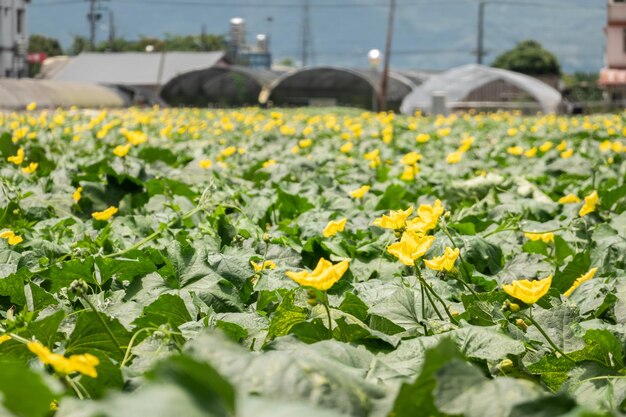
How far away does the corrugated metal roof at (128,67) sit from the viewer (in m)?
55.9

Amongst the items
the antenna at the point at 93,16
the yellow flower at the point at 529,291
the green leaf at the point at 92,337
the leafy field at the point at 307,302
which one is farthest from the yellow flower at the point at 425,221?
the antenna at the point at 93,16

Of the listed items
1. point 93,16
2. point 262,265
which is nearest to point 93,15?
point 93,16

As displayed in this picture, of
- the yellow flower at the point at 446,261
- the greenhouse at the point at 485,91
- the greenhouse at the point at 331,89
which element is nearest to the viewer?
the yellow flower at the point at 446,261

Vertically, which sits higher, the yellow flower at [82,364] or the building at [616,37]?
the building at [616,37]

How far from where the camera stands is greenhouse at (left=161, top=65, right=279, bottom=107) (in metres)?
41.0

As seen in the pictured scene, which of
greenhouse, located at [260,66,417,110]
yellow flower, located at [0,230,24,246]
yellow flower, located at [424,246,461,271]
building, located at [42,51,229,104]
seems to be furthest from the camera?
building, located at [42,51,229,104]

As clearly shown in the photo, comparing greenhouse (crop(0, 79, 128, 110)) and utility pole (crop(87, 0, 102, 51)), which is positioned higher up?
utility pole (crop(87, 0, 102, 51))

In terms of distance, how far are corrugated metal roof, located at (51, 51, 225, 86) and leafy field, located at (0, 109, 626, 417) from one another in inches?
2034

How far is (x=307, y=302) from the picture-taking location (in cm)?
191

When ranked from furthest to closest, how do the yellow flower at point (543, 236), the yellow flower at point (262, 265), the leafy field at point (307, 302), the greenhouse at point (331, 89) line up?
the greenhouse at point (331, 89) → the yellow flower at point (543, 236) → the yellow flower at point (262, 265) → the leafy field at point (307, 302)

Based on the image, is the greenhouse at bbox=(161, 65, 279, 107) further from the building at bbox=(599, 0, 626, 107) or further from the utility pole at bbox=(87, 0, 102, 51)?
the utility pole at bbox=(87, 0, 102, 51)

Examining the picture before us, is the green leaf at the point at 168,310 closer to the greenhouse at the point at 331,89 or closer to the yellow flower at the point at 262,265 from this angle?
the yellow flower at the point at 262,265

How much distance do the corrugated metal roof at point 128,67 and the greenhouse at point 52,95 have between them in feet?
44.5

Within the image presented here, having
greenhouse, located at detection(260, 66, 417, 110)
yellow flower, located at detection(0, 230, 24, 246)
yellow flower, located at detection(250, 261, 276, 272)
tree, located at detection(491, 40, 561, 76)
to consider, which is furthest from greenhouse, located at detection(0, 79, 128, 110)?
tree, located at detection(491, 40, 561, 76)
